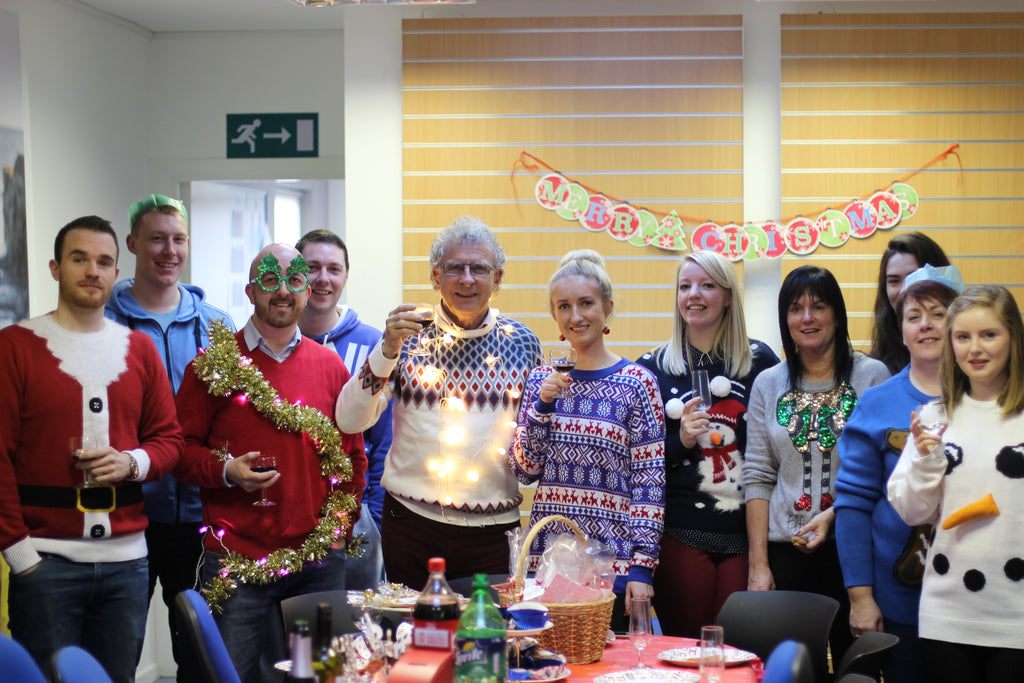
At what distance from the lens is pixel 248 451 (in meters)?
3.17

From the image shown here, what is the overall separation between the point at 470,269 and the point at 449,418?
501 millimetres

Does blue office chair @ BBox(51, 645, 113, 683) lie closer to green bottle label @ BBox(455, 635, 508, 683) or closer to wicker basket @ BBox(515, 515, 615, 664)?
green bottle label @ BBox(455, 635, 508, 683)

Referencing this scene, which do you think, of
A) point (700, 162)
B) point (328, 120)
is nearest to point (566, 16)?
point (700, 162)

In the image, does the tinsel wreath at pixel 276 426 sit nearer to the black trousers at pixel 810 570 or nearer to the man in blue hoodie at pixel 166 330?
the man in blue hoodie at pixel 166 330

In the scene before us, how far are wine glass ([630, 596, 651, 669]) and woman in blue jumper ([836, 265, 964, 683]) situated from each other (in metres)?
0.91

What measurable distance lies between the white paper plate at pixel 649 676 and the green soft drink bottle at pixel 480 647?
1.63 feet

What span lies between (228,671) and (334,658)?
2.12 feet

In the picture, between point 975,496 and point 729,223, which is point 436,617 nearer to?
point 975,496

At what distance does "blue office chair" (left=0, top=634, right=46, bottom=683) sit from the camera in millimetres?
2111

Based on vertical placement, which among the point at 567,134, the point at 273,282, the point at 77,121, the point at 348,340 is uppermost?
the point at 77,121

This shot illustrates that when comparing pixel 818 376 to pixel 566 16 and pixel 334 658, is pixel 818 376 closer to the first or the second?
pixel 334 658

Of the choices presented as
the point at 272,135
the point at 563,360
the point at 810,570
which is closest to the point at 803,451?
the point at 810,570

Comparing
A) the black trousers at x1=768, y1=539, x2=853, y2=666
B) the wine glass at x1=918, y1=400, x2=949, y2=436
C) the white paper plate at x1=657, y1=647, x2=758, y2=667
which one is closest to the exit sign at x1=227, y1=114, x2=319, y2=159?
the black trousers at x1=768, y1=539, x2=853, y2=666

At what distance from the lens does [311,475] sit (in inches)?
127
